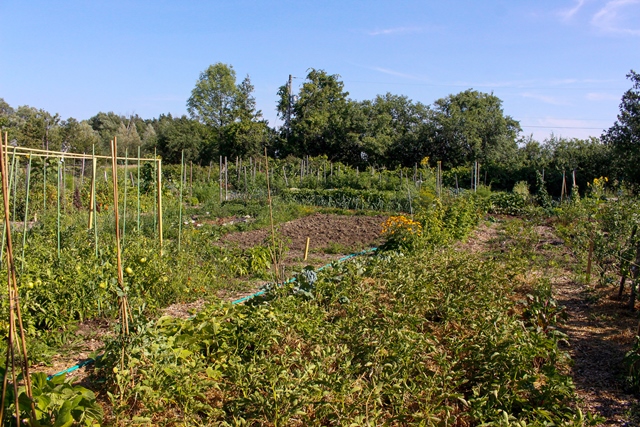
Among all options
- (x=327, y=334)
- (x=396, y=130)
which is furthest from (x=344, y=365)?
(x=396, y=130)

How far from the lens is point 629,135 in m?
17.0

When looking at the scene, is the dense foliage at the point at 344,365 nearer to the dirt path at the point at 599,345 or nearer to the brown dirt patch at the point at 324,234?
Answer: the dirt path at the point at 599,345

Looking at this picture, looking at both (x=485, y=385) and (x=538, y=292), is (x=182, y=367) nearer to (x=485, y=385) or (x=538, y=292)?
(x=485, y=385)

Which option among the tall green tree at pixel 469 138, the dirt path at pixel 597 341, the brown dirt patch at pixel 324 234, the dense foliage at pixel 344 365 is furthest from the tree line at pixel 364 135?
the dense foliage at pixel 344 365

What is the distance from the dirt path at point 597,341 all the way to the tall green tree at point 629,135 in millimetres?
11438

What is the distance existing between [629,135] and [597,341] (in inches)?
603

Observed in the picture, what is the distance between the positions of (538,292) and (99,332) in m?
4.37

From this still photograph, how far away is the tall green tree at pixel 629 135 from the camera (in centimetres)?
1673

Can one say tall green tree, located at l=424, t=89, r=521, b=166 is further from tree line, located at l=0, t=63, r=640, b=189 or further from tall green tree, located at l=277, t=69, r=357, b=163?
tall green tree, located at l=277, t=69, r=357, b=163

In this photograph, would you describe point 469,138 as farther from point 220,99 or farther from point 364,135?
point 220,99

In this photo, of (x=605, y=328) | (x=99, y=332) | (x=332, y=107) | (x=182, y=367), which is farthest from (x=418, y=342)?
(x=332, y=107)

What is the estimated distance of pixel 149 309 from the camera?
4.99m

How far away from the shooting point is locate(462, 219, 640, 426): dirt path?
11.2 ft

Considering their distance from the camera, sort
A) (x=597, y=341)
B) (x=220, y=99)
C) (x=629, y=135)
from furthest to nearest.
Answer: (x=220, y=99) → (x=629, y=135) → (x=597, y=341)
